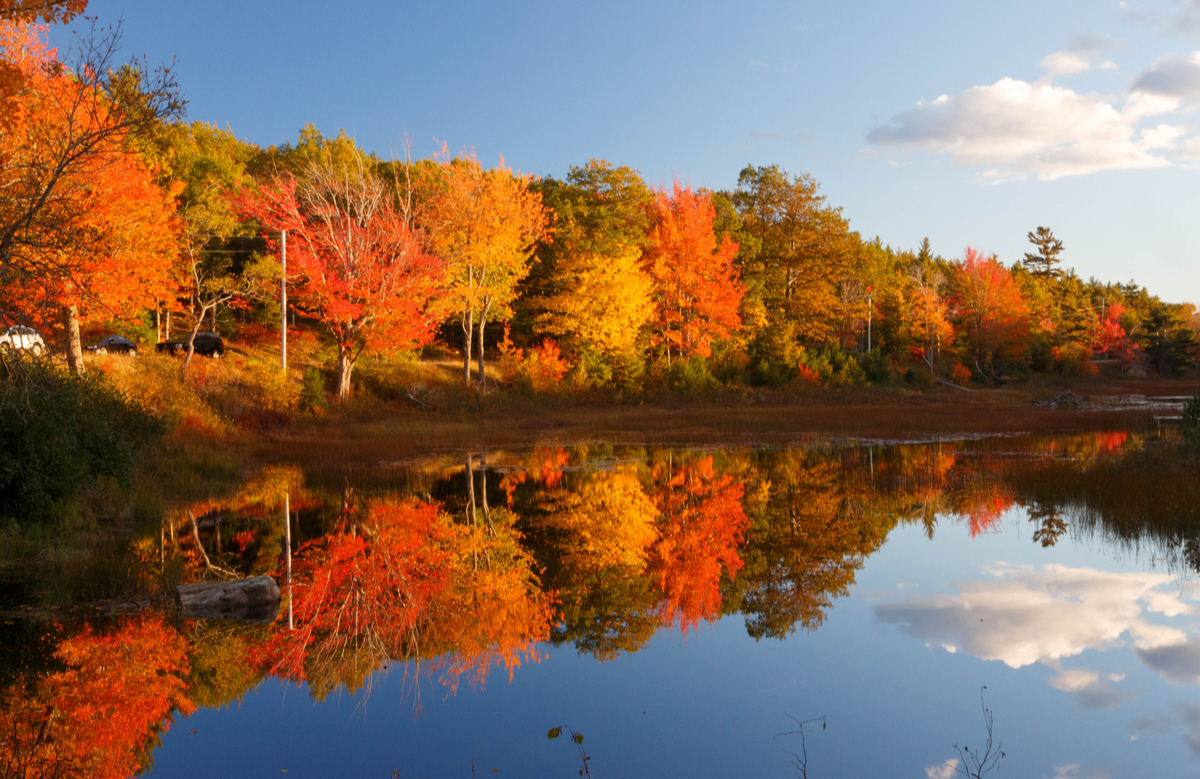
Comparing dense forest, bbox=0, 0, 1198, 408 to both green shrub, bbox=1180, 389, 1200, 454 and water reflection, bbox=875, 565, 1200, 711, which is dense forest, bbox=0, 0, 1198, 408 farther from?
green shrub, bbox=1180, 389, 1200, 454

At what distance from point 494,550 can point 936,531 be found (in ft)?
27.6

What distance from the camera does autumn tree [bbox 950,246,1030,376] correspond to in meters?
70.3

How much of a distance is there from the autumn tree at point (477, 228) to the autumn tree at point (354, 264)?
206 centimetres

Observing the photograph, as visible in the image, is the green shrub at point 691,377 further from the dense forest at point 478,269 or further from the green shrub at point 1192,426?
the green shrub at point 1192,426

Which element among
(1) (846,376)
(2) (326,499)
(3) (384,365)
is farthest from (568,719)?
(1) (846,376)

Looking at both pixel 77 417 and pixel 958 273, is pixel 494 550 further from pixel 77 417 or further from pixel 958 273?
pixel 958 273

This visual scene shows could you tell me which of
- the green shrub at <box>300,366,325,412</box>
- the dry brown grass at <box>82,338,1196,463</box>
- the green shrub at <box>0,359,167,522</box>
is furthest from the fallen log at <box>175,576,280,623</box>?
the green shrub at <box>300,366,325,412</box>

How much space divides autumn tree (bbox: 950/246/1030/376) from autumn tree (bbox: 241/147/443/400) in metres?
53.6

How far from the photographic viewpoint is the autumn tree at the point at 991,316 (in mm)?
70331

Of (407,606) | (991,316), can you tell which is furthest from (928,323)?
(407,606)

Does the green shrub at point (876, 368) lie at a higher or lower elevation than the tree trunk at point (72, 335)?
lower

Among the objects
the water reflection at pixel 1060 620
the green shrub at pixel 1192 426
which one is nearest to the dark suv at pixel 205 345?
the water reflection at pixel 1060 620

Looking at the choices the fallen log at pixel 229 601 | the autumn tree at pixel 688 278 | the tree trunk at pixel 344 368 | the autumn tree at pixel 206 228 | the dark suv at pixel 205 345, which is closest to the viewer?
the fallen log at pixel 229 601

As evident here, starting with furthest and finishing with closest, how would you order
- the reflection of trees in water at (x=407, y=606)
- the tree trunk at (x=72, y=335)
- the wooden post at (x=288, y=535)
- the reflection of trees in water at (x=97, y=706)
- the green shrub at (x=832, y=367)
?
the green shrub at (x=832, y=367)
the tree trunk at (x=72, y=335)
the wooden post at (x=288, y=535)
the reflection of trees in water at (x=407, y=606)
the reflection of trees in water at (x=97, y=706)
